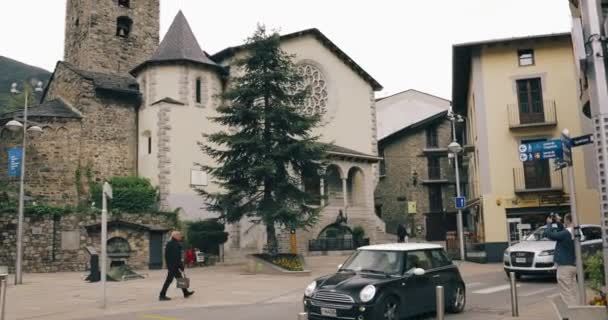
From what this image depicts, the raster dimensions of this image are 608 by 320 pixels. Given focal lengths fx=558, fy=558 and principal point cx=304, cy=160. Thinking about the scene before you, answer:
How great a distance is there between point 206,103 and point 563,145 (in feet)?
89.0

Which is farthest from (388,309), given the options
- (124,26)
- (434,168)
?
(434,168)

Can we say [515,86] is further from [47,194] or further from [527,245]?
[47,194]

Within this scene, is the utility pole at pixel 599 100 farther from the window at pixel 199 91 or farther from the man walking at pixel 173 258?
the window at pixel 199 91

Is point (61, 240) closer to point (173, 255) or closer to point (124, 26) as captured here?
point (173, 255)

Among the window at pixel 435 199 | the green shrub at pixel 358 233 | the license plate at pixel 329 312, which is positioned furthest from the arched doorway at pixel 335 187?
the license plate at pixel 329 312

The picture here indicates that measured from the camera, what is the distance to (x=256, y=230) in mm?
32906

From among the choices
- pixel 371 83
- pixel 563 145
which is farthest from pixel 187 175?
pixel 563 145

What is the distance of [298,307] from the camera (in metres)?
12.8

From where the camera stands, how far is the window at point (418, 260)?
10242 millimetres

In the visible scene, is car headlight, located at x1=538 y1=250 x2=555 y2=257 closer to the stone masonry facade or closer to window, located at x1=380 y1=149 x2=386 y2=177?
the stone masonry facade

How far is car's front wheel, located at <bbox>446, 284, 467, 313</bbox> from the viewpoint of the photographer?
1112 centimetres

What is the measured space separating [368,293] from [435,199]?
38.9 metres

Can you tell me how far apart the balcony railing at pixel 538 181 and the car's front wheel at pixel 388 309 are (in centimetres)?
1731

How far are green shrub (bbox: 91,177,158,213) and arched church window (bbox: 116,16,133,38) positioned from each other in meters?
14.1
